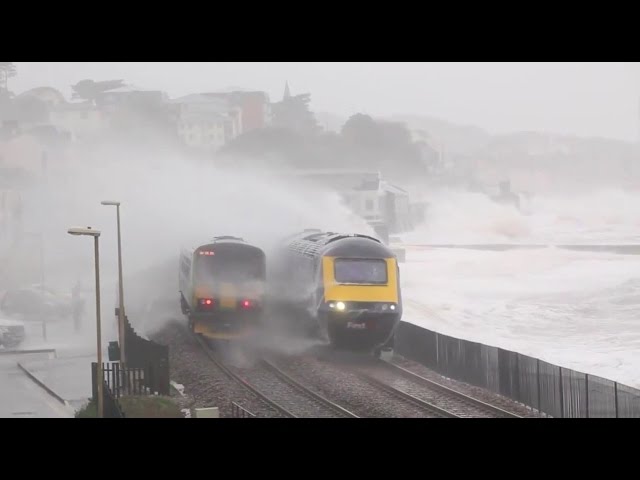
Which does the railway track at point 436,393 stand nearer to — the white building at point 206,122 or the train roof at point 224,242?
the train roof at point 224,242

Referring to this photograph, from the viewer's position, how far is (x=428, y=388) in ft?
57.4

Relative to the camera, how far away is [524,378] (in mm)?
16156

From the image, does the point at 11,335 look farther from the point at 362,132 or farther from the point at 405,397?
the point at 405,397

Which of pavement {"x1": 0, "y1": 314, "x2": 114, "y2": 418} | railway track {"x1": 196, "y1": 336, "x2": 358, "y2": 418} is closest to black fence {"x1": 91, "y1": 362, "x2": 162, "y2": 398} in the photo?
pavement {"x1": 0, "y1": 314, "x2": 114, "y2": 418}

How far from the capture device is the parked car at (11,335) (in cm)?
2436

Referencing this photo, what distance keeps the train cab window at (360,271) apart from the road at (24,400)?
5.01 metres

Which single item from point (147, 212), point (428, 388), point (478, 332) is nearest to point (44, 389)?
point (147, 212)

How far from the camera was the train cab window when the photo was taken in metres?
18.2

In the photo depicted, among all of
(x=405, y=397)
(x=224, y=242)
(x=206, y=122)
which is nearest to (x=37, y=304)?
(x=224, y=242)

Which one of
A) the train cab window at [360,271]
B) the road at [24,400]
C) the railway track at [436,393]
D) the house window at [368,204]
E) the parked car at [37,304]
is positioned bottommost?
the road at [24,400]

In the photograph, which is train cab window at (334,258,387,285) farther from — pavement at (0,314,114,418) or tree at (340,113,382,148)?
pavement at (0,314,114,418)

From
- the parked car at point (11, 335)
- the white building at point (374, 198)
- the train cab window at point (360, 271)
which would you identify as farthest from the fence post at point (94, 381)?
the parked car at point (11, 335)
